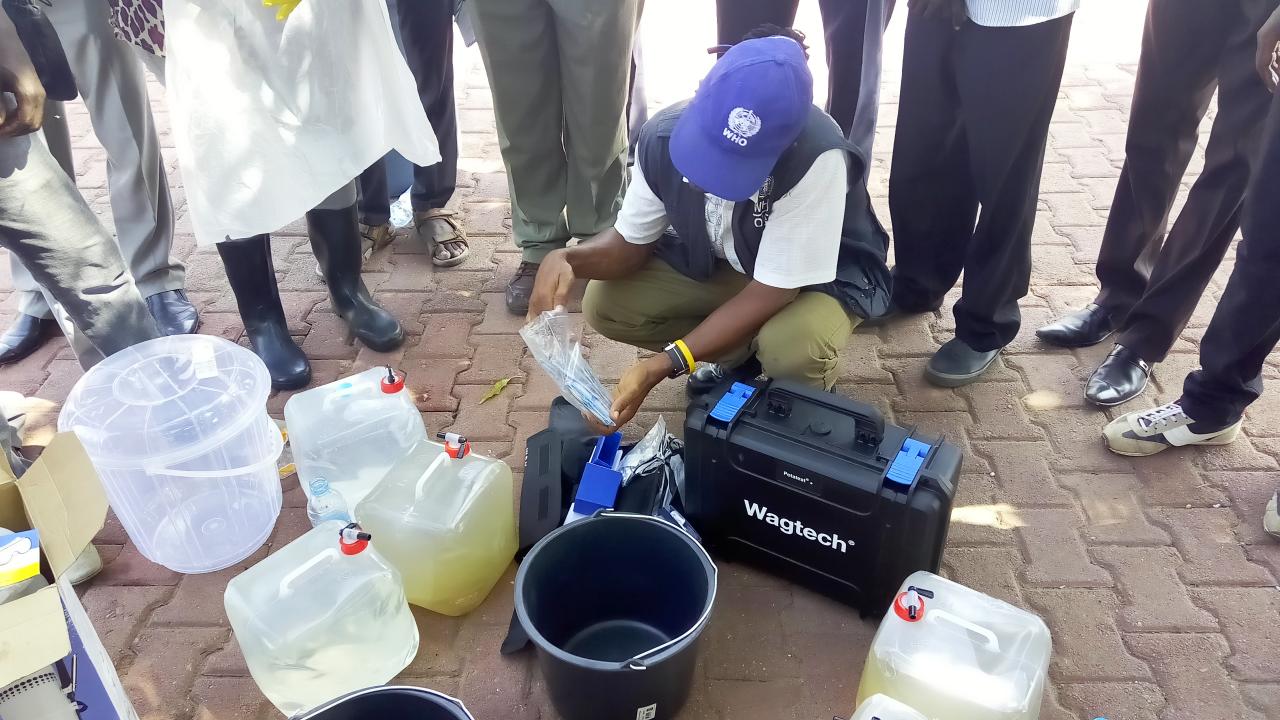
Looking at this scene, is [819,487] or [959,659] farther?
[819,487]

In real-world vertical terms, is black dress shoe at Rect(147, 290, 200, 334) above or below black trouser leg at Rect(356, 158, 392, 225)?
below

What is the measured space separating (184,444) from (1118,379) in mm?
2849

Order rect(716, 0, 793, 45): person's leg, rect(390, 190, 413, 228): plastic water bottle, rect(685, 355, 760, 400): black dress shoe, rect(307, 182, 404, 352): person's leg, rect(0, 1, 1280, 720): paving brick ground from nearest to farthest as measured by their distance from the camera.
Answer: rect(0, 1, 1280, 720): paving brick ground
rect(685, 355, 760, 400): black dress shoe
rect(307, 182, 404, 352): person's leg
rect(716, 0, 793, 45): person's leg
rect(390, 190, 413, 228): plastic water bottle

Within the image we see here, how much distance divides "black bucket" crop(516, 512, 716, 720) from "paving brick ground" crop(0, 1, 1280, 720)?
6.3 inches

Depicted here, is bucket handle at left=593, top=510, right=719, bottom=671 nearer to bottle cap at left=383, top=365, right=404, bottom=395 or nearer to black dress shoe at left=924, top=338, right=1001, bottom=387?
bottle cap at left=383, top=365, right=404, bottom=395

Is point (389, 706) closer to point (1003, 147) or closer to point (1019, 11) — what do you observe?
point (1003, 147)

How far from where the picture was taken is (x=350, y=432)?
247cm

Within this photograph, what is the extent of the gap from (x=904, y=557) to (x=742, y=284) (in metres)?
0.96

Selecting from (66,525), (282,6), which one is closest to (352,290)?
(282,6)

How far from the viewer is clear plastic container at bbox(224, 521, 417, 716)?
1.92 m

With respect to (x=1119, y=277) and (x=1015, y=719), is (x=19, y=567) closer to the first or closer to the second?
(x=1015, y=719)

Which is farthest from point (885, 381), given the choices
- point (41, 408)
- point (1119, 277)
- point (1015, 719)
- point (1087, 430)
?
point (41, 408)

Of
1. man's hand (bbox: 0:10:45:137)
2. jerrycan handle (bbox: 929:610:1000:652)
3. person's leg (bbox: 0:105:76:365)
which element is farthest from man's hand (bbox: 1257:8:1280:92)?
person's leg (bbox: 0:105:76:365)

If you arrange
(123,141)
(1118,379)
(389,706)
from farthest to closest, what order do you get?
(123,141), (1118,379), (389,706)
